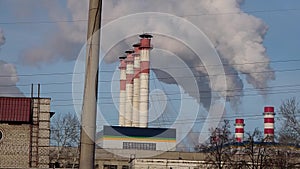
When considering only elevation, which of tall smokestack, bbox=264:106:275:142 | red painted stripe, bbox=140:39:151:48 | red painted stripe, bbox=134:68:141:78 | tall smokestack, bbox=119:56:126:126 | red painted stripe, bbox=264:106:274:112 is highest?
red painted stripe, bbox=140:39:151:48

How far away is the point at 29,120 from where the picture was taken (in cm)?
4703

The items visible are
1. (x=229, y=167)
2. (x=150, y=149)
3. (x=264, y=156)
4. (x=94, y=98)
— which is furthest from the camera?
(x=150, y=149)

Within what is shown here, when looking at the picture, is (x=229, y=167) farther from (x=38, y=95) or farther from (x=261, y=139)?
(x=38, y=95)

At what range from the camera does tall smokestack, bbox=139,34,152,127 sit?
83944 millimetres

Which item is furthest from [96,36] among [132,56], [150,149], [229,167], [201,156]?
[132,56]

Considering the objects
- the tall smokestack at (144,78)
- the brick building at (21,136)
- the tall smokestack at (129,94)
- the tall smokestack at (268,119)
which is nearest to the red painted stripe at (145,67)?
the tall smokestack at (144,78)

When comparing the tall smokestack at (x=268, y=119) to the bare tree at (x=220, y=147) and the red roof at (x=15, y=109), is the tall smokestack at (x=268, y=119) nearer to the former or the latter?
the bare tree at (x=220, y=147)

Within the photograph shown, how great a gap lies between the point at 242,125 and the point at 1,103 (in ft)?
151

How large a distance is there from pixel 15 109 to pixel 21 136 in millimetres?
2044

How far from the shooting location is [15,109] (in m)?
46.9

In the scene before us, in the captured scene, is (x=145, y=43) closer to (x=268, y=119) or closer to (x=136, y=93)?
(x=136, y=93)

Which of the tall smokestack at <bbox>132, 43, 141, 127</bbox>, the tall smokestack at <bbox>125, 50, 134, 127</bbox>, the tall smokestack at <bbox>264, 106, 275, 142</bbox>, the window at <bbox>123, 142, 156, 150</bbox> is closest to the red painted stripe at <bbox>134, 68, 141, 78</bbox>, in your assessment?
the tall smokestack at <bbox>132, 43, 141, 127</bbox>

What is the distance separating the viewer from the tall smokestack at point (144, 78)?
275 ft

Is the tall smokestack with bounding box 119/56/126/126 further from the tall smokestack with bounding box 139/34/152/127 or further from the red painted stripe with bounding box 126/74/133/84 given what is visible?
the tall smokestack with bounding box 139/34/152/127
